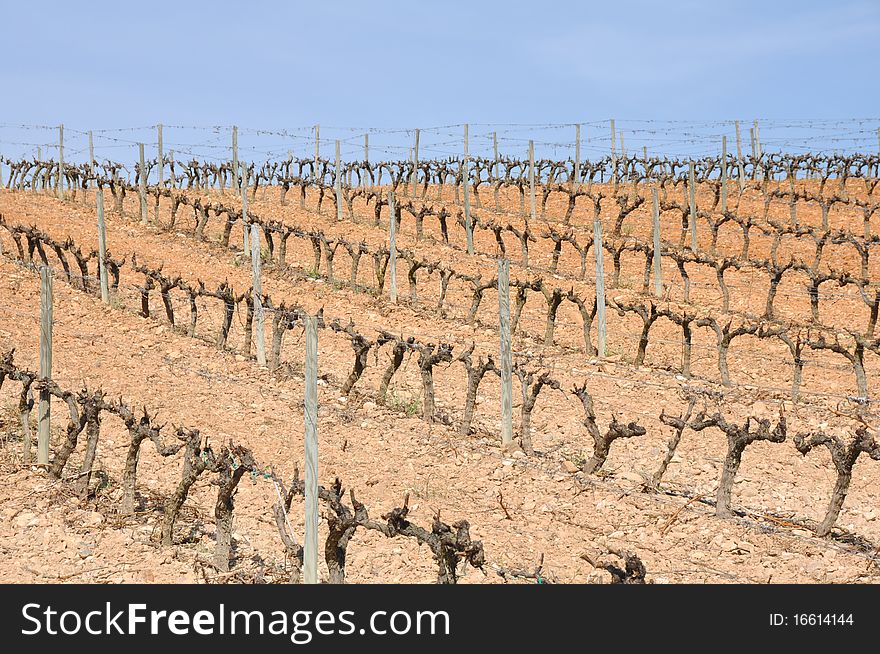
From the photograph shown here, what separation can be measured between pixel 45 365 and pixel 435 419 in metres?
4.22

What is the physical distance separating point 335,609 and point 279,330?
785cm

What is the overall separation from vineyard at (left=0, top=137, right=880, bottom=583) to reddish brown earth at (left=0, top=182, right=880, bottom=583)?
0.12ft

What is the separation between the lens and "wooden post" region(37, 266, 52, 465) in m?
8.65

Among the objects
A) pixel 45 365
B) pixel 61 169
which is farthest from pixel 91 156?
pixel 45 365

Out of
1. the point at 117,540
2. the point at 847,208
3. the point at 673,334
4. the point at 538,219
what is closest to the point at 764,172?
the point at 847,208

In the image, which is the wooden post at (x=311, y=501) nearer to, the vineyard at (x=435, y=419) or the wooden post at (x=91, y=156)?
the vineyard at (x=435, y=419)

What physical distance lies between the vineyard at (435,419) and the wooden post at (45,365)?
0.42 feet

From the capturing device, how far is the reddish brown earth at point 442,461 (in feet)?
22.6

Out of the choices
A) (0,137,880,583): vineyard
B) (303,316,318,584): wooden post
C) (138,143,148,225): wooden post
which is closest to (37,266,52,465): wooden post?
(0,137,880,583): vineyard

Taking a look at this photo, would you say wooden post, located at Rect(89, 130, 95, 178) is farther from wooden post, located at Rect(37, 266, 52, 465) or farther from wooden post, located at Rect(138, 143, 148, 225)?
wooden post, located at Rect(37, 266, 52, 465)

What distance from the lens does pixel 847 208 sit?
2792 centimetres

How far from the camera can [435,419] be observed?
1050cm

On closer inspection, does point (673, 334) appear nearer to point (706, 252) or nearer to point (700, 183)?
point (706, 252)

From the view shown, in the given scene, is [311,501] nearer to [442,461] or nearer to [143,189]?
[442,461]
